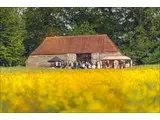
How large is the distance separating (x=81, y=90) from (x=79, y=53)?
44 centimetres

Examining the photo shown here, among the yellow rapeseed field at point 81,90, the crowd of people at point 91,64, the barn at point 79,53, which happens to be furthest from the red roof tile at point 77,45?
the yellow rapeseed field at point 81,90

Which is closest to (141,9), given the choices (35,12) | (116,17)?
(116,17)

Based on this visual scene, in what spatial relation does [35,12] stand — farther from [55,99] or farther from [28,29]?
[55,99]

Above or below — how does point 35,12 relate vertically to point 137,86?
above

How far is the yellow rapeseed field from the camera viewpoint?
12.1 meters

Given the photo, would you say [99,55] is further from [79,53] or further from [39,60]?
[39,60]

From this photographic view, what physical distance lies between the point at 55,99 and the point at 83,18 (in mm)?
986

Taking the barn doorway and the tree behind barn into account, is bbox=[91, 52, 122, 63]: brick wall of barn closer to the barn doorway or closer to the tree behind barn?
the barn doorway

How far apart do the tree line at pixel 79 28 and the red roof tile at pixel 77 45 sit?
Result: 2.3 inches

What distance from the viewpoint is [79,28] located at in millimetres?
12320

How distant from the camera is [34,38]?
1230 cm

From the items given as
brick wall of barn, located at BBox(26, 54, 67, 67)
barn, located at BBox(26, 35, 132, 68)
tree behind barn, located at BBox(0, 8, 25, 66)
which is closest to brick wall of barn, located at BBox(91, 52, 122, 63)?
barn, located at BBox(26, 35, 132, 68)

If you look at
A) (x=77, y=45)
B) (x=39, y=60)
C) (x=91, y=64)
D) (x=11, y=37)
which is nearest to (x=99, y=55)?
(x=91, y=64)

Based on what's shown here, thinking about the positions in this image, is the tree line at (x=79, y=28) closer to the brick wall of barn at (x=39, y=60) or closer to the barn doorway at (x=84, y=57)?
the brick wall of barn at (x=39, y=60)
